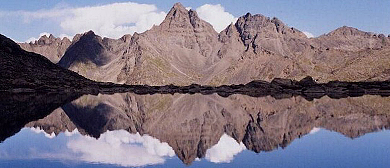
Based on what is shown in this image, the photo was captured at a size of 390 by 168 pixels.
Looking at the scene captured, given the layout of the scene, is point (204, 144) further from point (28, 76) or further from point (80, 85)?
point (80, 85)

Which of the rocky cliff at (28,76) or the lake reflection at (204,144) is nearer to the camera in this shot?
the lake reflection at (204,144)

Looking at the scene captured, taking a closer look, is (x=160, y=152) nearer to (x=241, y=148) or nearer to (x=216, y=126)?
(x=241, y=148)

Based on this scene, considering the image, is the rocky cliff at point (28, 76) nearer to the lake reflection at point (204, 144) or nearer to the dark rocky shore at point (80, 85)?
the dark rocky shore at point (80, 85)

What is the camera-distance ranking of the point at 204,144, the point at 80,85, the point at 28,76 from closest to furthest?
the point at 204,144, the point at 28,76, the point at 80,85

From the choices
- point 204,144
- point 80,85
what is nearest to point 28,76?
point 80,85

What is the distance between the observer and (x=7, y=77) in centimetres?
15262

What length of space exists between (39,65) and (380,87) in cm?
15157

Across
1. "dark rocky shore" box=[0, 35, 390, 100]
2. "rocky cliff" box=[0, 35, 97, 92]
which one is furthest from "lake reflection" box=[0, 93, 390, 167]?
"rocky cliff" box=[0, 35, 97, 92]

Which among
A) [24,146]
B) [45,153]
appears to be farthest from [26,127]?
[45,153]

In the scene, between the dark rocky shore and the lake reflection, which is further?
the dark rocky shore

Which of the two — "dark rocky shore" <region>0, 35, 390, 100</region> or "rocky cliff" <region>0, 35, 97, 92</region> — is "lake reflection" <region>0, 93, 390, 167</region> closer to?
"dark rocky shore" <region>0, 35, 390, 100</region>

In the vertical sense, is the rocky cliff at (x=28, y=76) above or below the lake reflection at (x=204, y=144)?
above

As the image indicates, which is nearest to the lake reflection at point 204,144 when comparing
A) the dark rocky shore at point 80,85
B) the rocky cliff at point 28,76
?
the dark rocky shore at point 80,85

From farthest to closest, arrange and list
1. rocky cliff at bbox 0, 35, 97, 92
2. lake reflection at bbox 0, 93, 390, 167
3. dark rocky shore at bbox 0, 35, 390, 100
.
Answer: rocky cliff at bbox 0, 35, 97, 92
dark rocky shore at bbox 0, 35, 390, 100
lake reflection at bbox 0, 93, 390, 167
